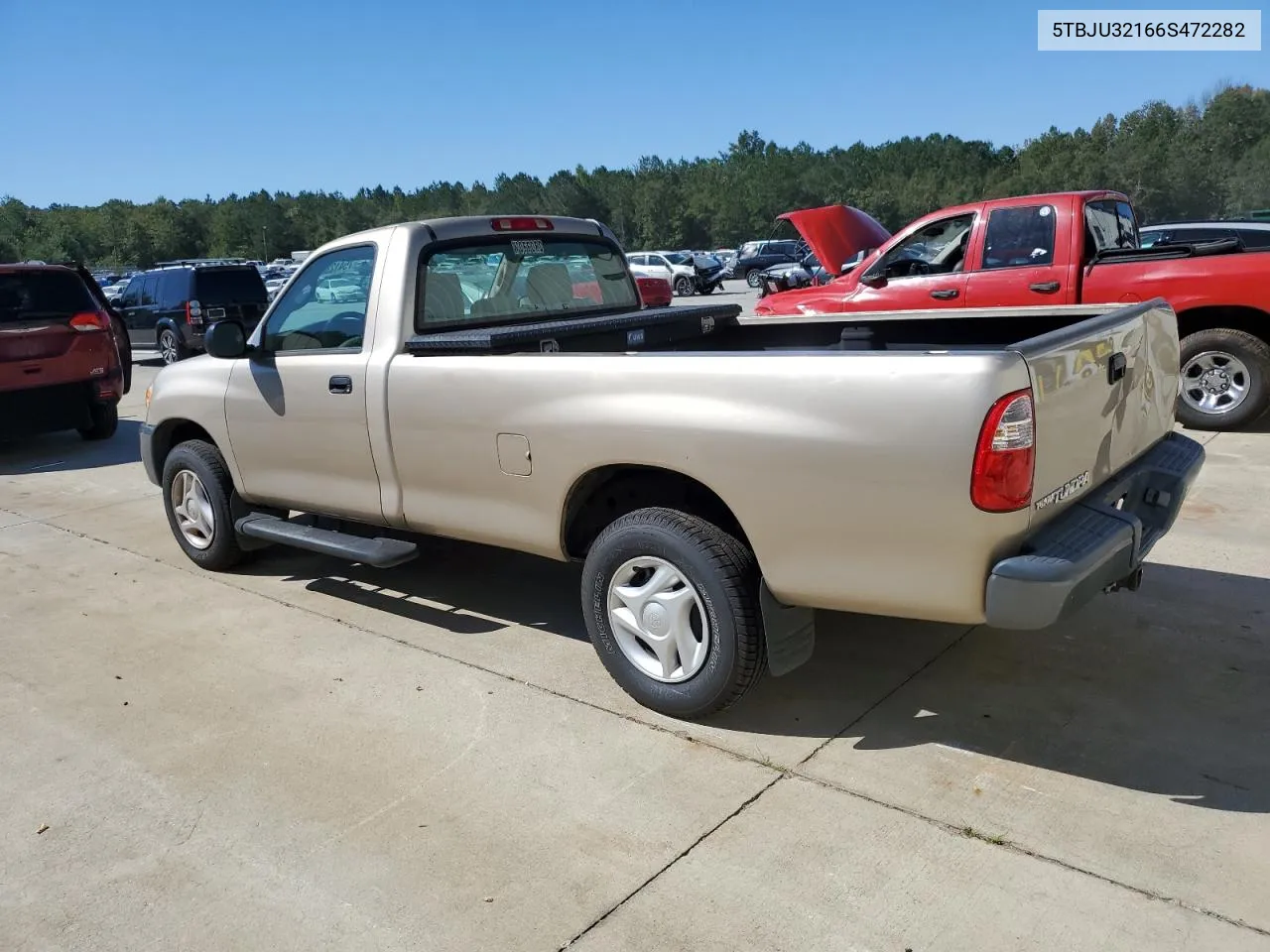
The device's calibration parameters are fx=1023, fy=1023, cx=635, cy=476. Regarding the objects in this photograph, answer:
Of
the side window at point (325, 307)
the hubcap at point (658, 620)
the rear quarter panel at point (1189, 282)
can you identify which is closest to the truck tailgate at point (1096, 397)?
the hubcap at point (658, 620)

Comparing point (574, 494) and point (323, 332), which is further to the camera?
point (323, 332)

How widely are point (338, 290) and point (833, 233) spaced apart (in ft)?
18.3

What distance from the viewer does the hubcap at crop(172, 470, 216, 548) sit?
5758 mm

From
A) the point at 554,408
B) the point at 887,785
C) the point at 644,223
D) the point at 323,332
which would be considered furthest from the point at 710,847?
the point at 644,223

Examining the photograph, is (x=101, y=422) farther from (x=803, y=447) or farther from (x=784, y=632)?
(x=803, y=447)

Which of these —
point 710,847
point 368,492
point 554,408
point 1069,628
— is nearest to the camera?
point 710,847

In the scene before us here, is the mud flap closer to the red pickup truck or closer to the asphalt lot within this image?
the asphalt lot

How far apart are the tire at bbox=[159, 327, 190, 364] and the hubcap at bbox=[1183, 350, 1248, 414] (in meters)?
15.8

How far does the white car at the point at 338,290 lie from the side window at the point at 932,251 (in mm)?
5182

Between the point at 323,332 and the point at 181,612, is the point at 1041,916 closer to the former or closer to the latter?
the point at 323,332


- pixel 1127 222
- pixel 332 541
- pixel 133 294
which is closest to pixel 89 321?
pixel 332 541

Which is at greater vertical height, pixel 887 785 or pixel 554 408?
pixel 554 408

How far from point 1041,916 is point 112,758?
3.18 m

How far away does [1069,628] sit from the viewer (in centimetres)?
439
